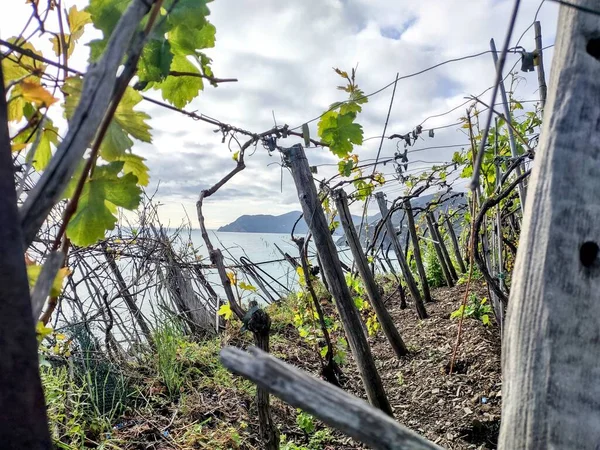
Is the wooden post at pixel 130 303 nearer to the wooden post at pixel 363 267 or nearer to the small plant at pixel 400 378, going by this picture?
the wooden post at pixel 363 267

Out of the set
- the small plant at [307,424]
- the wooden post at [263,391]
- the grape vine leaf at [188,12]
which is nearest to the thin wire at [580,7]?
the grape vine leaf at [188,12]

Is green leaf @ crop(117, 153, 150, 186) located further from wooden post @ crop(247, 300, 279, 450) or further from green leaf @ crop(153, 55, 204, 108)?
wooden post @ crop(247, 300, 279, 450)

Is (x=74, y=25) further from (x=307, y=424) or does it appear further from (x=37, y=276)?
(x=307, y=424)

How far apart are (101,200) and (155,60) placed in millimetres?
240

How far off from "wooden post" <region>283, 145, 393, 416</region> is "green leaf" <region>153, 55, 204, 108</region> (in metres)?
1.78

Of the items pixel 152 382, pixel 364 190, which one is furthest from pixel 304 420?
pixel 364 190

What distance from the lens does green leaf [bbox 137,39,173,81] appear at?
25.6 inches

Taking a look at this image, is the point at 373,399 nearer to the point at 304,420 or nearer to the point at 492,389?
the point at 304,420

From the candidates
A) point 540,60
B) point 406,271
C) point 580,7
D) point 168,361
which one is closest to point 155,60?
point 580,7

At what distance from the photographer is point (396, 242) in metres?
5.52

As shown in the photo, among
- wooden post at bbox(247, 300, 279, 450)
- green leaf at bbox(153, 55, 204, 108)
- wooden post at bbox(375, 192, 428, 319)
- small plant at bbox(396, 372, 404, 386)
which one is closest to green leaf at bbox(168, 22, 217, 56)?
green leaf at bbox(153, 55, 204, 108)

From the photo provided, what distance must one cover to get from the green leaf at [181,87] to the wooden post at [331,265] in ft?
5.85

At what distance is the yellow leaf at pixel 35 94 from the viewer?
17.7 inches

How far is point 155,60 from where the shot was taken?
0.67m
